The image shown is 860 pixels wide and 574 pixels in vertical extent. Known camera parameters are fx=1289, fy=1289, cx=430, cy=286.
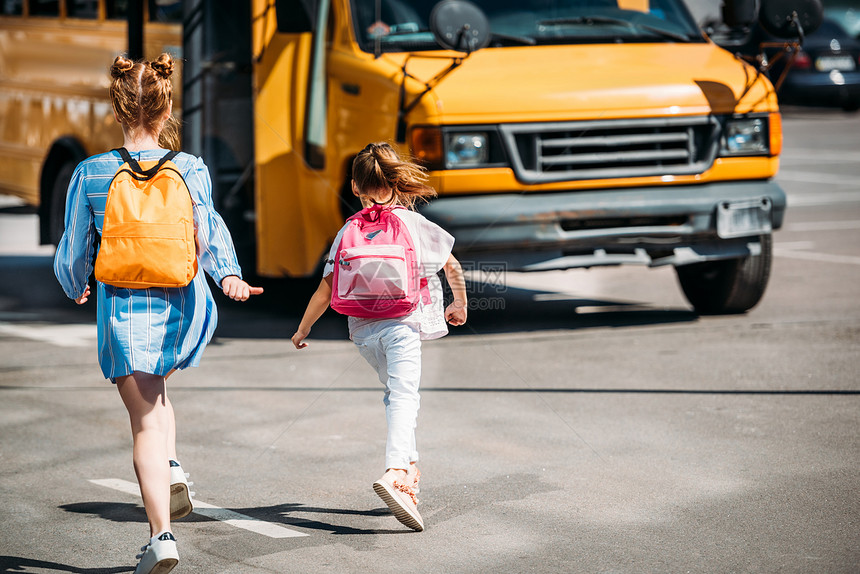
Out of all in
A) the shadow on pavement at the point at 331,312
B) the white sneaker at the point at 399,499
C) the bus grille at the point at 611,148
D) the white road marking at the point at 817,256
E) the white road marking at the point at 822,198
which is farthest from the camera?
the white road marking at the point at 822,198

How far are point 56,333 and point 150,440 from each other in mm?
4810

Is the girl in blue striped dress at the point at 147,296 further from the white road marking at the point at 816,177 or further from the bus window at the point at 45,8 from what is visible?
the white road marking at the point at 816,177

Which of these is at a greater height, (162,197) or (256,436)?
(162,197)

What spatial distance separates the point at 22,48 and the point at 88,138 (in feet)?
4.94

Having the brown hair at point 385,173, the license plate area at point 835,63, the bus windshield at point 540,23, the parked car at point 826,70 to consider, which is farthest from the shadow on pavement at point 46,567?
the license plate area at point 835,63

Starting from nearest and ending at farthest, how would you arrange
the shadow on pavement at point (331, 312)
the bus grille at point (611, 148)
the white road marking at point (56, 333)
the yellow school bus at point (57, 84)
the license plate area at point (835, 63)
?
the bus grille at point (611, 148)
the white road marking at point (56, 333)
the shadow on pavement at point (331, 312)
the yellow school bus at point (57, 84)
the license plate area at point (835, 63)

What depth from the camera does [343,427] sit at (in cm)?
599

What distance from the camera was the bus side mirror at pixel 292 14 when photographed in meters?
8.10

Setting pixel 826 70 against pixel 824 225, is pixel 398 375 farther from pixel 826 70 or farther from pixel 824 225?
pixel 826 70

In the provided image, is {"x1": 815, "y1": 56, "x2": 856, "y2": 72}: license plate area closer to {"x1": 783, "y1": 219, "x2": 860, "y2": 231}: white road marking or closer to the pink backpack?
{"x1": 783, "y1": 219, "x2": 860, "y2": 231}: white road marking

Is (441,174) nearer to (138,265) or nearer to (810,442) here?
(810,442)

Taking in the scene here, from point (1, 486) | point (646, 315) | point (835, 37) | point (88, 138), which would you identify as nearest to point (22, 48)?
point (88, 138)

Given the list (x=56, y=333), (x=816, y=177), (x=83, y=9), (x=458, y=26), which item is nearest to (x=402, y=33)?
(x=458, y=26)

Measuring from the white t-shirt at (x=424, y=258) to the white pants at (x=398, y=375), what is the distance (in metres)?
0.04
